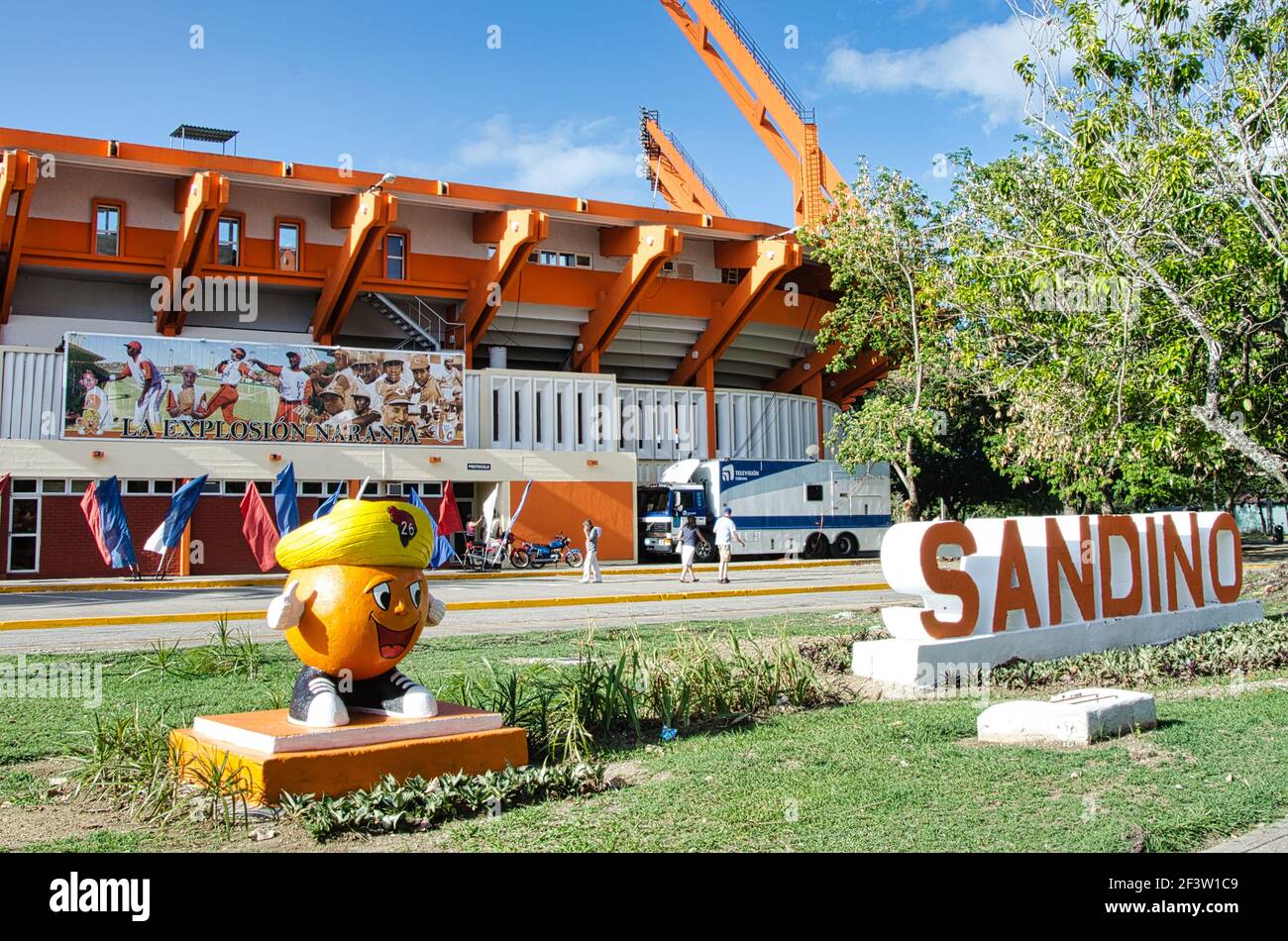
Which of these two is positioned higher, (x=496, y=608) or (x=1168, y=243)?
(x=1168, y=243)

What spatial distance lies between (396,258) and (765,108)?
17814 millimetres

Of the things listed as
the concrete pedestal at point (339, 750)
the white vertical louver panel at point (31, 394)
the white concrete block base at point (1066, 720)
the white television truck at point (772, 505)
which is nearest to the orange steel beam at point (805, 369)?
the white television truck at point (772, 505)

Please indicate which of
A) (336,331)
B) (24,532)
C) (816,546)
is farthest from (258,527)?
(816,546)

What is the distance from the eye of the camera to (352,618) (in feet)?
21.2

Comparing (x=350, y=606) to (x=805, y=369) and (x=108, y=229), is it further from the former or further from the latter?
(x=805, y=369)

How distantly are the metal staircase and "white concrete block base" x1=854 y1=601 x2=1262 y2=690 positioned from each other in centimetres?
2753

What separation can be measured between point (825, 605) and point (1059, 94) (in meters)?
9.05

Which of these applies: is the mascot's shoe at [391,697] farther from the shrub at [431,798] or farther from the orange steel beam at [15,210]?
the orange steel beam at [15,210]

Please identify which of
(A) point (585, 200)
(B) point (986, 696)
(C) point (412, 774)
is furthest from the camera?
(A) point (585, 200)

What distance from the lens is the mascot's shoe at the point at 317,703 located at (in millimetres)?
6391

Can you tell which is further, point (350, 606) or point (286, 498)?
point (286, 498)
